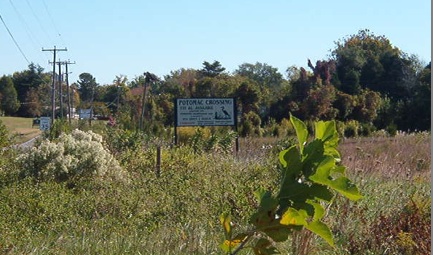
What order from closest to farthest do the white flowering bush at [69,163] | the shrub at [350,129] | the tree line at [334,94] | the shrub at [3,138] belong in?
the white flowering bush at [69,163]
the shrub at [3,138]
the shrub at [350,129]
the tree line at [334,94]

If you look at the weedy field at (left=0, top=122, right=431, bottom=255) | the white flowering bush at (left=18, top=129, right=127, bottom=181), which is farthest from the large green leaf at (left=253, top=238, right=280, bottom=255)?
the white flowering bush at (left=18, top=129, right=127, bottom=181)

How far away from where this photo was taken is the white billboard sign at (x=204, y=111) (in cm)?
2305

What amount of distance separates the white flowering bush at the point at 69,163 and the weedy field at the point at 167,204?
19 millimetres

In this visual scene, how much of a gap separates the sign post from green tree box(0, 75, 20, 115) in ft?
227

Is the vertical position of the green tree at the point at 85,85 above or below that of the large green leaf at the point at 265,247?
above

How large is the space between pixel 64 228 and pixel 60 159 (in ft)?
15.7

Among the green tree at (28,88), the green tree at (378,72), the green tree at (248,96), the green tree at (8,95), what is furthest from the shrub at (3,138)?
the green tree at (28,88)

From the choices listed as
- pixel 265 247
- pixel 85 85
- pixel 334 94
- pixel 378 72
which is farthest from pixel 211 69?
pixel 265 247

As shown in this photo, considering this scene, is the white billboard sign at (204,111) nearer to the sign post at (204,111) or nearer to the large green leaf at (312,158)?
the sign post at (204,111)

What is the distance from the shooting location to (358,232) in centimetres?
831

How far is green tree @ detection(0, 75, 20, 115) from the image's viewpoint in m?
89.2

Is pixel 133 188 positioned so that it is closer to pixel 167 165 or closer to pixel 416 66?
pixel 167 165

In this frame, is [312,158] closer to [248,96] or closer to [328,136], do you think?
[328,136]

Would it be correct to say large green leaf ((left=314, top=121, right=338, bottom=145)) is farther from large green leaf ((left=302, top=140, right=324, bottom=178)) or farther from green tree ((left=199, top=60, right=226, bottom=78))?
green tree ((left=199, top=60, right=226, bottom=78))
